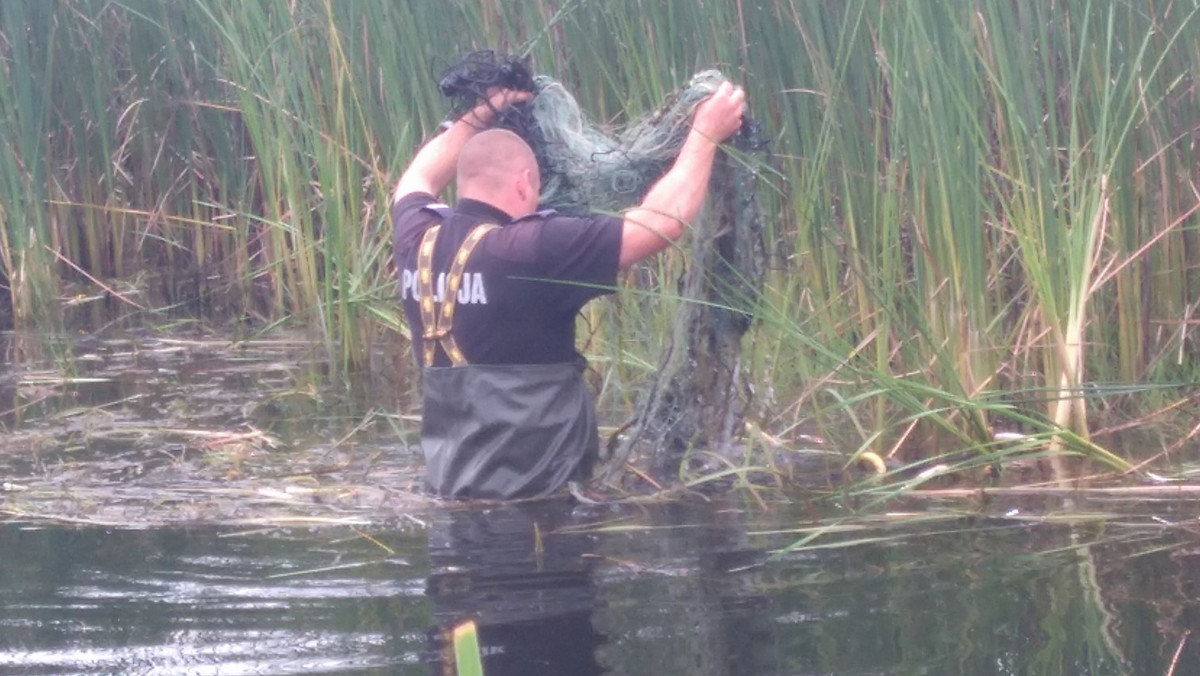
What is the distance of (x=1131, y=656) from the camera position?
3037mm

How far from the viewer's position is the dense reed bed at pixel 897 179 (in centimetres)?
446

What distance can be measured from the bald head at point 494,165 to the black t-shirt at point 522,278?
44mm

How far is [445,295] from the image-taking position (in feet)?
14.8

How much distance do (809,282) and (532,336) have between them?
0.97 meters

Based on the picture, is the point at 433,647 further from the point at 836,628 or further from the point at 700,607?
the point at 836,628

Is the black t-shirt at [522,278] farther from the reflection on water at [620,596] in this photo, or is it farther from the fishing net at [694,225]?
the reflection on water at [620,596]

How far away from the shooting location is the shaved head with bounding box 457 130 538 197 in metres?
4.49

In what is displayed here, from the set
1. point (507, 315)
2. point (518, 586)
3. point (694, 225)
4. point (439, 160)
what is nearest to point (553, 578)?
point (518, 586)

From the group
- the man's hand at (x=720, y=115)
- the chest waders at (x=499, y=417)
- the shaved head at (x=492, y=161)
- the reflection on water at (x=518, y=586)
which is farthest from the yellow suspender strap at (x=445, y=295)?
the man's hand at (x=720, y=115)

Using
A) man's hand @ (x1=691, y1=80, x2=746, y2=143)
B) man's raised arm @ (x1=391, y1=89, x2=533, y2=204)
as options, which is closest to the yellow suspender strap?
man's raised arm @ (x1=391, y1=89, x2=533, y2=204)

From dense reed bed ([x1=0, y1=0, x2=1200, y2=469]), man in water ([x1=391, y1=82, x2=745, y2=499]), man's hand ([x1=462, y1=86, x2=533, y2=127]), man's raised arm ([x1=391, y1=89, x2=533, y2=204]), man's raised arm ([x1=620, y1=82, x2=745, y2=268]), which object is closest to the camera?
man's raised arm ([x1=620, y1=82, x2=745, y2=268])

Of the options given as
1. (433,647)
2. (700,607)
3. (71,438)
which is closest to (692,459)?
(700,607)

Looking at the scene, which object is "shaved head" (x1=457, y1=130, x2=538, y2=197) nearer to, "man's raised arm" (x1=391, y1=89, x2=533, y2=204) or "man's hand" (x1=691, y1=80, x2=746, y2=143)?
"man's raised arm" (x1=391, y1=89, x2=533, y2=204)

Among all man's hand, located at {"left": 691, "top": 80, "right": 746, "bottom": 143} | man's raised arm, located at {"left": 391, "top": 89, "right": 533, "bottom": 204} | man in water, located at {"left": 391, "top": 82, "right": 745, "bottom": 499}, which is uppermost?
man's hand, located at {"left": 691, "top": 80, "right": 746, "bottom": 143}
